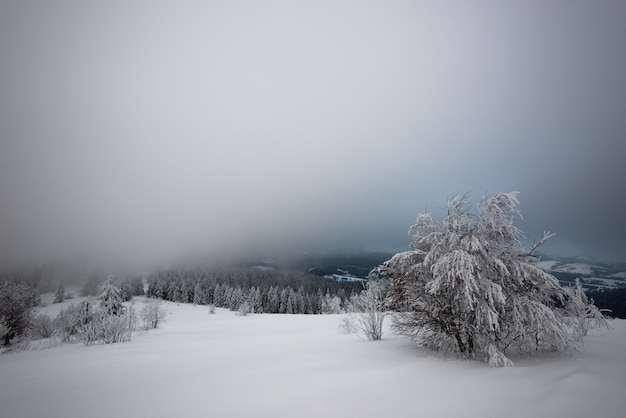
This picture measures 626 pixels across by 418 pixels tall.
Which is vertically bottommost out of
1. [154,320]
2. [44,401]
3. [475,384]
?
[154,320]

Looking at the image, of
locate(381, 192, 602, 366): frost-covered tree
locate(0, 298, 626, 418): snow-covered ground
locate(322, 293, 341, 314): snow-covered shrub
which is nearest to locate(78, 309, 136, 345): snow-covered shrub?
locate(0, 298, 626, 418): snow-covered ground

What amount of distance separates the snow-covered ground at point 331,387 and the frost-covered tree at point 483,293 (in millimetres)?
744

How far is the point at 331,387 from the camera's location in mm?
5762

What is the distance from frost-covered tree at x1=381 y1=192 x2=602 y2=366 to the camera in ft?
22.9

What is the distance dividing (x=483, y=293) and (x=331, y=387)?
4.99 metres

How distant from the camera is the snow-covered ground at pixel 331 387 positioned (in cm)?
451

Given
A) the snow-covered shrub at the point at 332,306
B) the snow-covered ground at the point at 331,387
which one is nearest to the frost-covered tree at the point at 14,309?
the snow-covered ground at the point at 331,387

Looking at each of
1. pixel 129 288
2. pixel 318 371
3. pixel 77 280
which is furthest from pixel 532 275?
pixel 77 280

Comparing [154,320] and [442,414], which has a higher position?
[442,414]

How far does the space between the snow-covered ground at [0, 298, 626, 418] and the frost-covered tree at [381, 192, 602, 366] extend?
74 cm

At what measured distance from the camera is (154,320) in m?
29.3

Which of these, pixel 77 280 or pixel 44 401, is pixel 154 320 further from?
pixel 77 280

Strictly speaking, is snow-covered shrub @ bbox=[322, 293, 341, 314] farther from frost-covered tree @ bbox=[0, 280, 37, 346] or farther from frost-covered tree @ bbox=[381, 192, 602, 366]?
frost-covered tree @ bbox=[381, 192, 602, 366]

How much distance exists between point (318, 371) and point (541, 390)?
4.92 metres
